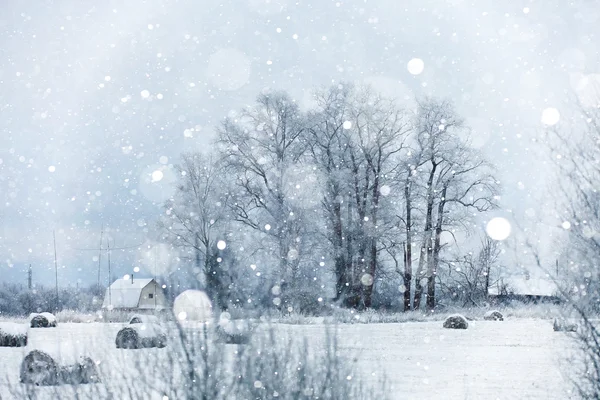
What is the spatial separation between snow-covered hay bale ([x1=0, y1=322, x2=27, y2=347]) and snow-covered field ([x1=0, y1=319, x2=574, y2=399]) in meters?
0.64

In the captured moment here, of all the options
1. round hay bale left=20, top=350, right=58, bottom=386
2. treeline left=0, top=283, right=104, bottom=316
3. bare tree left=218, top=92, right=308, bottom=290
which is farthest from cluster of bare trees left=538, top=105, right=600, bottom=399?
treeline left=0, top=283, right=104, bottom=316

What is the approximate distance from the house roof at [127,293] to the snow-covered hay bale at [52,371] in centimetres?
4627

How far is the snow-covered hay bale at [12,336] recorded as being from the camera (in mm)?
19130

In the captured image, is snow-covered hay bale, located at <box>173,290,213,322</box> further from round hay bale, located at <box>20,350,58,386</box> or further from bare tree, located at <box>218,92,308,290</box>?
bare tree, located at <box>218,92,308,290</box>

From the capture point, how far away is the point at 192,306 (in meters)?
5.80

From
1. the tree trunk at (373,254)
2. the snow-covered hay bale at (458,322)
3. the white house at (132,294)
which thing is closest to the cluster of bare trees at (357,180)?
the tree trunk at (373,254)

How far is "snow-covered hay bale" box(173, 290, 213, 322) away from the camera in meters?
5.74

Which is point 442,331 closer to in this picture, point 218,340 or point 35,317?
point 35,317

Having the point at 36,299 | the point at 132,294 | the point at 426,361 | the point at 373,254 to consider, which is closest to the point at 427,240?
the point at 373,254

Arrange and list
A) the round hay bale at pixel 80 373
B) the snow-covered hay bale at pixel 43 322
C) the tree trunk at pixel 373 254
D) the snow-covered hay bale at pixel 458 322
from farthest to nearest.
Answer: the tree trunk at pixel 373 254
the snow-covered hay bale at pixel 43 322
the snow-covered hay bale at pixel 458 322
the round hay bale at pixel 80 373

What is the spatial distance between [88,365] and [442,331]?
17190mm

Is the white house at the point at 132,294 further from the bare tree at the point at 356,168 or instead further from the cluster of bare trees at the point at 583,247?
the cluster of bare trees at the point at 583,247

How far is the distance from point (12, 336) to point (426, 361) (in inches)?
422

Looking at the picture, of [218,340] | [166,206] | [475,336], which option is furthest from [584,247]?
[166,206]
